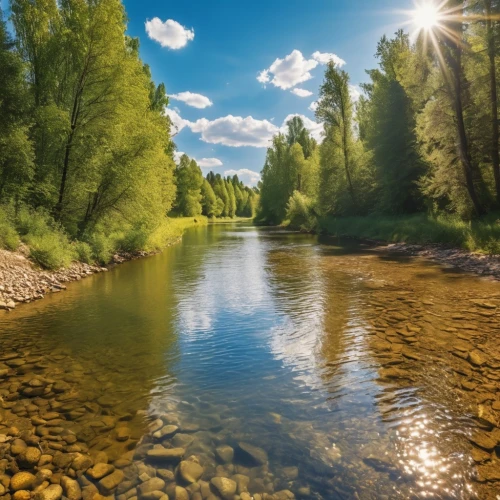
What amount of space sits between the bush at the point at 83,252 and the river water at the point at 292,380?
18.6ft

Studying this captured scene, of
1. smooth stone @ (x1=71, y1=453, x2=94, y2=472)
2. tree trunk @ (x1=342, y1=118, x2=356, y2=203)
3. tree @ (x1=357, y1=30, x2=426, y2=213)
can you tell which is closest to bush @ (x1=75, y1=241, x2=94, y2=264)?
smooth stone @ (x1=71, y1=453, x2=94, y2=472)

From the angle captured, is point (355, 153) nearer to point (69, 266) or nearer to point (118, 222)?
point (118, 222)

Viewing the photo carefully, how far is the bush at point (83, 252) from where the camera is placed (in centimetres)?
1814

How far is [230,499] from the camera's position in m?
3.73

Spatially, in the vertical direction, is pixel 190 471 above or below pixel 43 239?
below

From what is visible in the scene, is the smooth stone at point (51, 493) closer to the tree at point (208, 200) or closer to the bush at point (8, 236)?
the bush at point (8, 236)

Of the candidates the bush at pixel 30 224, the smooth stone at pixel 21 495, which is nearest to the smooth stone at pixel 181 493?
the smooth stone at pixel 21 495

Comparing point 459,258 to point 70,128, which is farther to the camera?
point 70,128

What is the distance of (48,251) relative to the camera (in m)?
15.0

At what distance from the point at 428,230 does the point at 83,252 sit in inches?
839

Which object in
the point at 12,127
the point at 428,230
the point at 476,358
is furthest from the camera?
the point at 428,230

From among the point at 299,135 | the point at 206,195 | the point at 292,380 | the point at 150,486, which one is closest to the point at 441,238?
the point at 292,380

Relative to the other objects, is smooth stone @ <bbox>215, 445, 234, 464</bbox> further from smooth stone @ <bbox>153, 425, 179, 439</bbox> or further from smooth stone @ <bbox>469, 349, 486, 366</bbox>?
smooth stone @ <bbox>469, 349, 486, 366</bbox>

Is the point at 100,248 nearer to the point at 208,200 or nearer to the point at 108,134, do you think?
the point at 108,134
